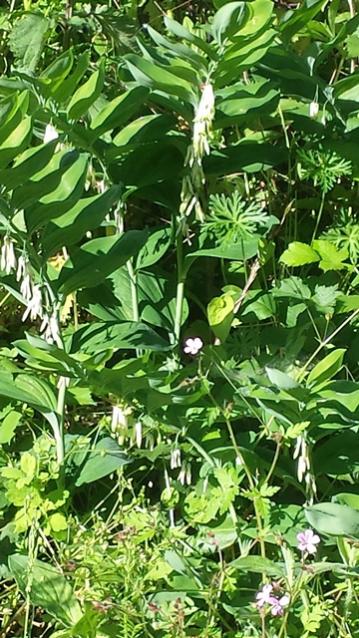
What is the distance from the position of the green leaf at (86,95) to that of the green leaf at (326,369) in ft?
1.80

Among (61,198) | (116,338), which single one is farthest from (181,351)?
(61,198)

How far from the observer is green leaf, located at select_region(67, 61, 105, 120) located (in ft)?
5.24

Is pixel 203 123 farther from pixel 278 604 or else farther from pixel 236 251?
pixel 278 604

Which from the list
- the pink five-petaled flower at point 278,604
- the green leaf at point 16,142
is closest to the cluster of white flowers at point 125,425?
the pink five-petaled flower at point 278,604

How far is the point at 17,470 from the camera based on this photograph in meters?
1.69

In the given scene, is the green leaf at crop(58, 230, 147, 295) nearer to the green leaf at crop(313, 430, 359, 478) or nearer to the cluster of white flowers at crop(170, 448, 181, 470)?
the cluster of white flowers at crop(170, 448, 181, 470)

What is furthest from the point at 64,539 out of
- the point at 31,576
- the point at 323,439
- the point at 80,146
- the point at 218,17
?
the point at 218,17

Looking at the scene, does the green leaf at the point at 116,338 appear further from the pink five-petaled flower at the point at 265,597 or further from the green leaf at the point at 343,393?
the pink five-petaled flower at the point at 265,597

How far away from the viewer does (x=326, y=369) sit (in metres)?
1.53

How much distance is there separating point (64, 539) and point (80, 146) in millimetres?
659

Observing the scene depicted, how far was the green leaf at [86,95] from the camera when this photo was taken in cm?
160

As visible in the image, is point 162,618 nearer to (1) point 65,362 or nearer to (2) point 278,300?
(1) point 65,362

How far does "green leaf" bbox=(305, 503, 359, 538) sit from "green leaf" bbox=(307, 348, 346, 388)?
19 cm

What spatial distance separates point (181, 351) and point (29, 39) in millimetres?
675
